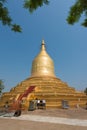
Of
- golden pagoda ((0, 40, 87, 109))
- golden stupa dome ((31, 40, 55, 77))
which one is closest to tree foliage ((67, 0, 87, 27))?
golden pagoda ((0, 40, 87, 109))

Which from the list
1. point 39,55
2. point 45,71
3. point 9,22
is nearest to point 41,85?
point 45,71

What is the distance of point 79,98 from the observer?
29.5 metres

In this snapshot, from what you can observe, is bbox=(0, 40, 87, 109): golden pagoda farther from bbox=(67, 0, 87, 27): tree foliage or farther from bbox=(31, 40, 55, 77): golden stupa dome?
bbox=(67, 0, 87, 27): tree foliage

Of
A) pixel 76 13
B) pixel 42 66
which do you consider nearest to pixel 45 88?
pixel 42 66

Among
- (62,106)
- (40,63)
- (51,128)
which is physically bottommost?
(51,128)

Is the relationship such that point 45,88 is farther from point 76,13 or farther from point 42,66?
point 76,13

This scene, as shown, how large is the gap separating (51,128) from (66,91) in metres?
18.2

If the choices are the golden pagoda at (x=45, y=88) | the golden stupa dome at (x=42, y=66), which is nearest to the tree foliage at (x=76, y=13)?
the golden pagoda at (x=45, y=88)

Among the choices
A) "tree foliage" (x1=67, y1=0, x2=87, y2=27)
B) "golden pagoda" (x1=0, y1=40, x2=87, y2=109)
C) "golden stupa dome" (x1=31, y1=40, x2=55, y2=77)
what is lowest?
"tree foliage" (x1=67, y1=0, x2=87, y2=27)

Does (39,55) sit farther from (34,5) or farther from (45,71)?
(34,5)

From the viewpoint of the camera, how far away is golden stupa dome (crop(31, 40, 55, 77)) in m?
35.6

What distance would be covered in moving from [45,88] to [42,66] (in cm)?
649

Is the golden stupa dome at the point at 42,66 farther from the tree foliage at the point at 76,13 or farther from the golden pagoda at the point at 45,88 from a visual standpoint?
the tree foliage at the point at 76,13

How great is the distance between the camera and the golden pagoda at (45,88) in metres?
28.2
